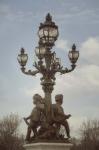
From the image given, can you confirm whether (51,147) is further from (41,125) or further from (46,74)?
(46,74)

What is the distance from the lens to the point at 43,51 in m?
19.2

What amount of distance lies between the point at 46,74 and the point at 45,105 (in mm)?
1083

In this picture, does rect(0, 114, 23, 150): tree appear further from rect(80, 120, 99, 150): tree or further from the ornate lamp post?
the ornate lamp post

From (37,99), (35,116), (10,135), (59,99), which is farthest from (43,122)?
(10,135)

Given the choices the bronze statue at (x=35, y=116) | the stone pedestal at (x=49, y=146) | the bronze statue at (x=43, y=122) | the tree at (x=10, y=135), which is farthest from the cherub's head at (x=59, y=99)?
the tree at (x=10, y=135)

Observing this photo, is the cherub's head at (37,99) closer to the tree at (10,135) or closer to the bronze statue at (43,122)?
the bronze statue at (43,122)

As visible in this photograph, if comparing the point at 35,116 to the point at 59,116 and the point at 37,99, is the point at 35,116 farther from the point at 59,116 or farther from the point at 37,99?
the point at 59,116

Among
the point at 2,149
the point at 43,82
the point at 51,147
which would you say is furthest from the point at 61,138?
the point at 2,149

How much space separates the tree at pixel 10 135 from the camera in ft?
211

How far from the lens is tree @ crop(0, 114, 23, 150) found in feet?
211

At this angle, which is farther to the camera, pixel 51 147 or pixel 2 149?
pixel 2 149

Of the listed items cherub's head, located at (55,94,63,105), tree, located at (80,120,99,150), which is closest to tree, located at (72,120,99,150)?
tree, located at (80,120,99,150)

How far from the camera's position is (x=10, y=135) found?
6662cm

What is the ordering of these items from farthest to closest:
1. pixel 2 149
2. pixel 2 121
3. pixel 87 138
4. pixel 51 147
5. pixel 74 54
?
pixel 87 138
pixel 2 121
pixel 2 149
pixel 74 54
pixel 51 147
